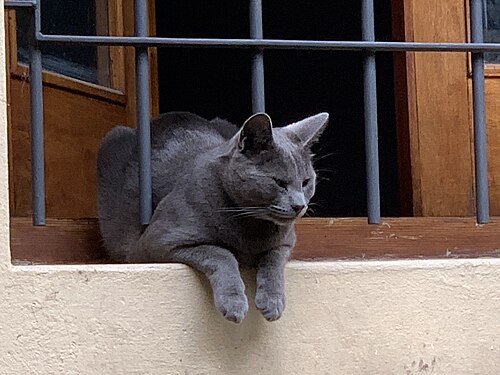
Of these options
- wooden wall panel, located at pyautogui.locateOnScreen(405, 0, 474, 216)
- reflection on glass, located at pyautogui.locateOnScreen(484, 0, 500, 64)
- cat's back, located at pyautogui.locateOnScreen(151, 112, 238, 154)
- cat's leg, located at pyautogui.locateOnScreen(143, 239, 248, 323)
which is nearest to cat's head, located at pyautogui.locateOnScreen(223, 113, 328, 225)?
cat's leg, located at pyautogui.locateOnScreen(143, 239, 248, 323)

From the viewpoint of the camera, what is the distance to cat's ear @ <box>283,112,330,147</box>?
2.23 meters

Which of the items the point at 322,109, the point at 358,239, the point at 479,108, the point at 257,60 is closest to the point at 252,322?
the point at 358,239

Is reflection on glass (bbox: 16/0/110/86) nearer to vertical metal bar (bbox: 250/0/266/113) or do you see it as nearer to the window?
the window

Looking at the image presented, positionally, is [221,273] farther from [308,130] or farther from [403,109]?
[403,109]

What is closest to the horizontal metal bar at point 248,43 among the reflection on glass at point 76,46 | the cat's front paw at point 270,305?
the cat's front paw at point 270,305

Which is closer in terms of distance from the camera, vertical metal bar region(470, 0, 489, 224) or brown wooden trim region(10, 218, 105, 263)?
brown wooden trim region(10, 218, 105, 263)

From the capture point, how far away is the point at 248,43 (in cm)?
211

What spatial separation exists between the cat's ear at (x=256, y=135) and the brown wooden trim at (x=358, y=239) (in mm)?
225

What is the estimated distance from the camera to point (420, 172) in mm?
2760

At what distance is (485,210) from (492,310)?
22cm

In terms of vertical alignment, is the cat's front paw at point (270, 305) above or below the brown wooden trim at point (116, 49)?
below

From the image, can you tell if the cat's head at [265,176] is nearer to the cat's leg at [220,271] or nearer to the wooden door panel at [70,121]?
the cat's leg at [220,271]

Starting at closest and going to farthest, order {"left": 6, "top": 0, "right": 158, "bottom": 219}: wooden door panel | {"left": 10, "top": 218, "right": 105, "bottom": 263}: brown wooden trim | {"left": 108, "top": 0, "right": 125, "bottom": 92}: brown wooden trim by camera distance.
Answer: {"left": 10, "top": 218, "right": 105, "bottom": 263}: brown wooden trim < {"left": 6, "top": 0, "right": 158, "bottom": 219}: wooden door panel < {"left": 108, "top": 0, "right": 125, "bottom": 92}: brown wooden trim

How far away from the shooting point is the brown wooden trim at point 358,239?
2.11 metres
